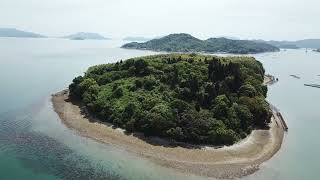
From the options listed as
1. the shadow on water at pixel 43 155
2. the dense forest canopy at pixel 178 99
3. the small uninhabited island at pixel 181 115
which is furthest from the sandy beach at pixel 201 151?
the shadow on water at pixel 43 155

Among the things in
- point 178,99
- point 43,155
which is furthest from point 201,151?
point 43,155

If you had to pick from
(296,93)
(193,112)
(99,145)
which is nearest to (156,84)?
(193,112)

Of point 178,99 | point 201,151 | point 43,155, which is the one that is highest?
point 178,99

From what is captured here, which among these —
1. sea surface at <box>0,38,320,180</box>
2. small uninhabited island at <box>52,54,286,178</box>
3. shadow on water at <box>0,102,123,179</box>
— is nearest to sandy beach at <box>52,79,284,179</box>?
small uninhabited island at <box>52,54,286,178</box>

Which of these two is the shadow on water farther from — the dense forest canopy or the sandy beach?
the dense forest canopy

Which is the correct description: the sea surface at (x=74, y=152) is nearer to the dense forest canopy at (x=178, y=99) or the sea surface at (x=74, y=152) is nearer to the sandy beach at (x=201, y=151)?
the sandy beach at (x=201, y=151)

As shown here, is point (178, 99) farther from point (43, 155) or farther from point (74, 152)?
point (43, 155)

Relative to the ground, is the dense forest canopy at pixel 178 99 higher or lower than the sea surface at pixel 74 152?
higher

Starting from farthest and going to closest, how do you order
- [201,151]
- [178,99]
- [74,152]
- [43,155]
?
[178,99]
[201,151]
[74,152]
[43,155]
